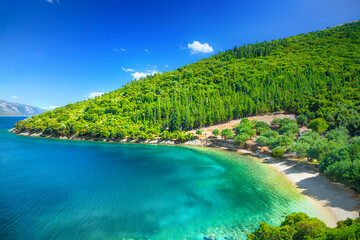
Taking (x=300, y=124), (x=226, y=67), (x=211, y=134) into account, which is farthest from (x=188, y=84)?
(x=300, y=124)

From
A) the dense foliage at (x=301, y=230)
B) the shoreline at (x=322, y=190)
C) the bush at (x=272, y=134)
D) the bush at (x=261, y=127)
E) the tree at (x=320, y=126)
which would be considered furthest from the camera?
the bush at (x=261, y=127)

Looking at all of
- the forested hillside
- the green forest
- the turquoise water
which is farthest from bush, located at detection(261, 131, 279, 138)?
the forested hillside

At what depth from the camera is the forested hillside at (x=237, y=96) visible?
7512cm

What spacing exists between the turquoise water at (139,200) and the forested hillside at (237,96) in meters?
35.2

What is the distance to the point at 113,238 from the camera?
1584 cm

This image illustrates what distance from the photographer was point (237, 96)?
95.9 meters

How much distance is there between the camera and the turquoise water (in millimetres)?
→ 17219

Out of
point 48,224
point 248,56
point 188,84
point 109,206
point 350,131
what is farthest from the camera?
point 248,56

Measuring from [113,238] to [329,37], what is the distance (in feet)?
735

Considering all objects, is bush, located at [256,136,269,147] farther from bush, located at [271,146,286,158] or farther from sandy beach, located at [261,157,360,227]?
sandy beach, located at [261,157,360,227]

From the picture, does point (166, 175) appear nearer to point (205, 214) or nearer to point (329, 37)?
point (205, 214)

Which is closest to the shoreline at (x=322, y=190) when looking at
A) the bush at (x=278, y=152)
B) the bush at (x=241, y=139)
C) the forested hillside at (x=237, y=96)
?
the bush at (x=278, y=152)

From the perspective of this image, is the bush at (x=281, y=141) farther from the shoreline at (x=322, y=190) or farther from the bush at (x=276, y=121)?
the bush at (x=276, y=121)

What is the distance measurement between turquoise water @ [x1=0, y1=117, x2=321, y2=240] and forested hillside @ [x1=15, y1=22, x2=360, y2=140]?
3516cm
